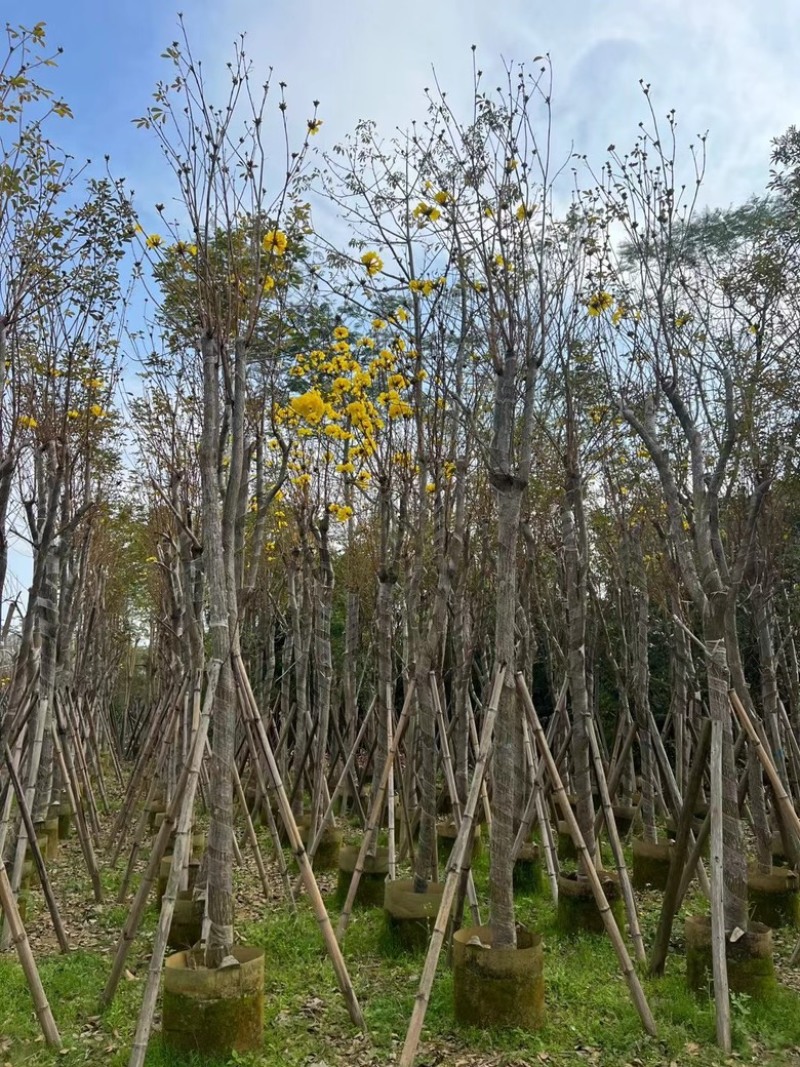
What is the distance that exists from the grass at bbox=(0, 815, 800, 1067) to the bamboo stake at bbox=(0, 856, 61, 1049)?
94mm

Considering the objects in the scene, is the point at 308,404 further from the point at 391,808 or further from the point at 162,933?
the point at 391,808

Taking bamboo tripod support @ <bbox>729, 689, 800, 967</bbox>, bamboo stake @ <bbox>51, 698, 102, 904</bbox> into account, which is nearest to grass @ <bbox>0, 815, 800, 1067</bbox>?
bamboo tripod support @ <bbox>729, 689, 800, 967</bbox>

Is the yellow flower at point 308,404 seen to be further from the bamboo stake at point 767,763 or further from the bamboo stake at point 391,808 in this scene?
the bamboo stake at point 767,763

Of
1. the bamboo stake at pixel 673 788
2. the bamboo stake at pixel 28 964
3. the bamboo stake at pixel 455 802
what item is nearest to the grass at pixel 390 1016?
the bamboo stake at pixel 28 964

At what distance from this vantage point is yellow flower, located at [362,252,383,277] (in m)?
6.69

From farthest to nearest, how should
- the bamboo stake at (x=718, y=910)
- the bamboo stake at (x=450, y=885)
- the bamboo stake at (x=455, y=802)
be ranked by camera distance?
the bamboo stake at (x=455, y=802) < the bamboo stake at (x=718, y=910) < the bamboo stake at (x=450, y=885)

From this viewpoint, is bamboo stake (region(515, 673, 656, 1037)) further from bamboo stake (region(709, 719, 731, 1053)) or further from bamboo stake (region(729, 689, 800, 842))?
bamboo stake (region(729, 689, 800, 842))

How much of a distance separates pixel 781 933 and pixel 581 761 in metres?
2.04

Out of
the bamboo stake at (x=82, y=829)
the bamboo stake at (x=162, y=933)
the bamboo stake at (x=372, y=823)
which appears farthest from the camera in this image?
the bamboo stake at (x=82, y=829)

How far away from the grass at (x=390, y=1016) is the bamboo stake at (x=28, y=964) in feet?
0.31

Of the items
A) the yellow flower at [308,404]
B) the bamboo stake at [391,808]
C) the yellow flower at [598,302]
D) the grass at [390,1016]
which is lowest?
the grass at [390,1016]

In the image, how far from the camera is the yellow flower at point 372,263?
263 inches

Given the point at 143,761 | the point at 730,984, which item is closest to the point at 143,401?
the point at 143,761

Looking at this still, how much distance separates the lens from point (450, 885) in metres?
4.44
